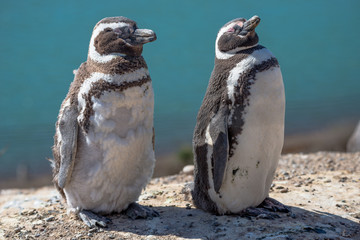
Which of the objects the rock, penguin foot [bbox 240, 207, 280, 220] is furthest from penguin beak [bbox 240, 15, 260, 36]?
the rock

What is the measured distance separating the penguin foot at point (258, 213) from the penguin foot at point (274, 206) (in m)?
0.09

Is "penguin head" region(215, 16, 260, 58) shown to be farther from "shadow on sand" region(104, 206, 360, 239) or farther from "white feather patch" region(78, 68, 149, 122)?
"shadow on sand" region(104, 206, 360, 239)

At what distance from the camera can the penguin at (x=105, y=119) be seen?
3121mm

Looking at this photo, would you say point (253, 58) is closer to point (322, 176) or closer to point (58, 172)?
point (58, 172)

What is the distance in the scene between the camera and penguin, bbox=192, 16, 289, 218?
3.16 meters

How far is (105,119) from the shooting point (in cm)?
313

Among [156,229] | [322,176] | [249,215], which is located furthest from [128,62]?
[322,176]

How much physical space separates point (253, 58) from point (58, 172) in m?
1.63

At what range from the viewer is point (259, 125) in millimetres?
3191

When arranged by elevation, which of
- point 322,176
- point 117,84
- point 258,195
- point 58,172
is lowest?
point 322,176

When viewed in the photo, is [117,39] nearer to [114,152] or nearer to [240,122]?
[114,152]

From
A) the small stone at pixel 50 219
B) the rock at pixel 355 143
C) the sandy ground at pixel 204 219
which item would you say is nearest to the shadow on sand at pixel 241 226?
the sandy ground at pixel 204 219

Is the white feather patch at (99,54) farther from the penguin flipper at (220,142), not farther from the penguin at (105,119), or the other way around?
the penguin flipper at (220,142)

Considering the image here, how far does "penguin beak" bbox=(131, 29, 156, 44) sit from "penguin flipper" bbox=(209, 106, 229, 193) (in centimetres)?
68
